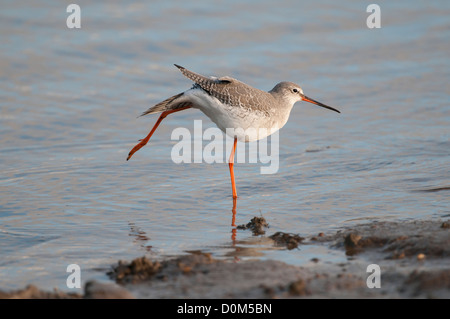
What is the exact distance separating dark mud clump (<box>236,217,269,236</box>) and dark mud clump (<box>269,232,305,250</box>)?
258mm

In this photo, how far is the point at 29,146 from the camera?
1084 cm

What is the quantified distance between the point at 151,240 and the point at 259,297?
218 cm

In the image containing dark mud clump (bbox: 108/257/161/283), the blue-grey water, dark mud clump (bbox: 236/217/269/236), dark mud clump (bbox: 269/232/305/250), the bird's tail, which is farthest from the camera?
the bird's tail

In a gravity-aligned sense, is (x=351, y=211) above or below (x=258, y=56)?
below

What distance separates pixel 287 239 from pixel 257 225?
57 cm

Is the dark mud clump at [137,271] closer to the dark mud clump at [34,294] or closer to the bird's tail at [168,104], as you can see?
the dark mud clump at [34,294]

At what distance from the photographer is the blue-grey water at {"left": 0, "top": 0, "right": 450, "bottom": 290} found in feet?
24.3

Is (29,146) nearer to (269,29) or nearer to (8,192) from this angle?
(8,192)

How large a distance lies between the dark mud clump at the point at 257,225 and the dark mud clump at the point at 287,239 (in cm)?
26

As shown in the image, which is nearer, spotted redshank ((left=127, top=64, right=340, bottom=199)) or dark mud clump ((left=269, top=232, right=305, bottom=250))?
dark mud clump ((left=269, top=232, right=305, bottom=250))

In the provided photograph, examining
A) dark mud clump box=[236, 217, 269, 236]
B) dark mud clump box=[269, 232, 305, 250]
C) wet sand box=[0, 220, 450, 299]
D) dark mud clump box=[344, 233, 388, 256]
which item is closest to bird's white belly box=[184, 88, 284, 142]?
dark mud clump box=[236, 217, 269, 236]

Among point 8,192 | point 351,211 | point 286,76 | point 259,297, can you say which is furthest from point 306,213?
point 286,76

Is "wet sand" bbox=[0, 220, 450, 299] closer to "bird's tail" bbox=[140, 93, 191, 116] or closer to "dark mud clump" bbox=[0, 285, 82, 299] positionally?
"dark mud clump" bbox=[0, 285, 82, 299]

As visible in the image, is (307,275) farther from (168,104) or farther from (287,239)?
(168,104)
